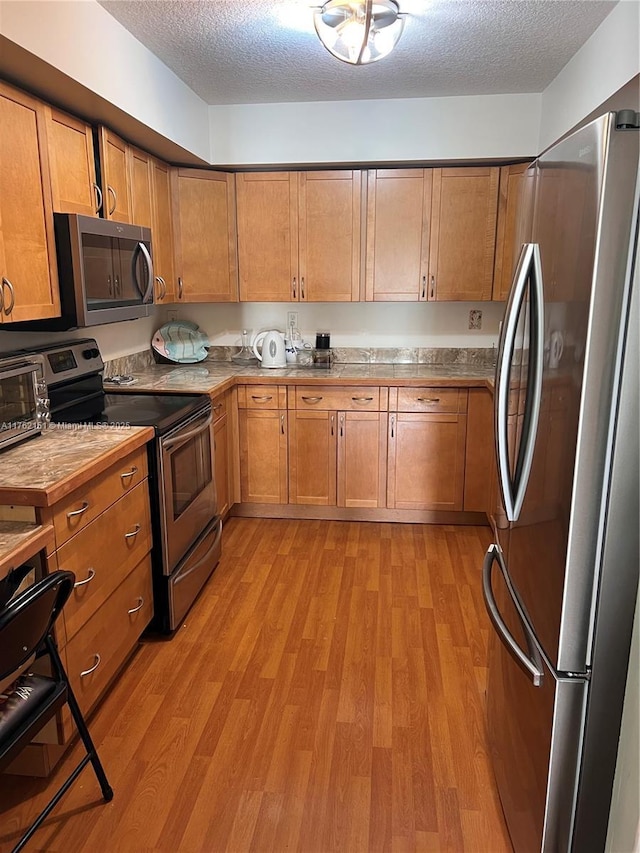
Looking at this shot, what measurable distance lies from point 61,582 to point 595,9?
2.70m

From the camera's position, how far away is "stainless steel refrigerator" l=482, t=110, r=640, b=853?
3.66 ft

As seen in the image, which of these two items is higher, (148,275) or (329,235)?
(329,235)

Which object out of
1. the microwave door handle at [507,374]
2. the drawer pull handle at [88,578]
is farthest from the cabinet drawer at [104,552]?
the microwave door handle at [507,374]

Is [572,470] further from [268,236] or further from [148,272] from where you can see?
[268,236]

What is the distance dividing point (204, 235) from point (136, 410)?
4.91 ft

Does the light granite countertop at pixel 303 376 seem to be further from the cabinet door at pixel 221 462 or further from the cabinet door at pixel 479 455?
the cabinet door at pixel 221 462

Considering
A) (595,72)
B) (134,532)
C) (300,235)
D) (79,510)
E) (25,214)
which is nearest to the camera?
(79,510)

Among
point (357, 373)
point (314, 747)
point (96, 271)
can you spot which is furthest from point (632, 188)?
point (357, 373)

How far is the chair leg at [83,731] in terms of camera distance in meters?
1.61

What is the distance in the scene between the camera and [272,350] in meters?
3.92

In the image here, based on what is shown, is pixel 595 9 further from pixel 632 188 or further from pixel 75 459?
pixel 75 459

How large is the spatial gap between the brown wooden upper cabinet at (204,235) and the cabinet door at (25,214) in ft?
4.74

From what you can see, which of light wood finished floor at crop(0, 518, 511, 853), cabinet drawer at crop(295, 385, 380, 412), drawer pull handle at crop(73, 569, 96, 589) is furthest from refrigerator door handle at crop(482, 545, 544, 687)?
cabinet drawer at crop(295, 385, 380, 412)

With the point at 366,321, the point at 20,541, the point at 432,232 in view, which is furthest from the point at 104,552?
the point at 432,232
